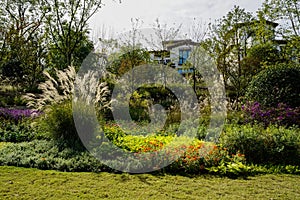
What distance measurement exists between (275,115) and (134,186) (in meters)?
4.58

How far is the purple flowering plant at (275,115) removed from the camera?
6691 mm

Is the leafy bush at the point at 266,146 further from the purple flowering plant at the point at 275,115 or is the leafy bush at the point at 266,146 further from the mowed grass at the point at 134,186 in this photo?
the purple flowering plant at the point at 275,115

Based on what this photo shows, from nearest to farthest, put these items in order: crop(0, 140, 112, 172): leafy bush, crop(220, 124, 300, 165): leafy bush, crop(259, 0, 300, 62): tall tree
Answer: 1. crop(0, 140, 112, 172): leafy bush
2. crop(220, 124, 300, 165): leafy bush
3. crop(259, 0, 300, 62): tall tree

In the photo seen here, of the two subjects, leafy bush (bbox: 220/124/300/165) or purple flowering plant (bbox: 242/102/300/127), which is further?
purple flowering plant (bbox: 242/102/300/127)

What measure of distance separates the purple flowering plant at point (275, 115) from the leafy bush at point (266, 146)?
4.58ft

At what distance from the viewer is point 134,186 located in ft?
11.9

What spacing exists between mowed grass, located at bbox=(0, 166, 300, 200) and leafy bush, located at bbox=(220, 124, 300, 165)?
2.61 ft

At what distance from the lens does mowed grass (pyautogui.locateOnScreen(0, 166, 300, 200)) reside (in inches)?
130

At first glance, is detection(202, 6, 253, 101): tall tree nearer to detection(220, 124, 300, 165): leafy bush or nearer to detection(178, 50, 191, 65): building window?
detection(178, 50, 191, 65): building window

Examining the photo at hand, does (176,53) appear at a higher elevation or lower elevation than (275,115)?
higher

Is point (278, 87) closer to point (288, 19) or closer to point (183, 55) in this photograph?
point (288, 19)

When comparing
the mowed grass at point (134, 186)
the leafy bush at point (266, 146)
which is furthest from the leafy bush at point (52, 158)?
the leafy bush at point (266, 146)

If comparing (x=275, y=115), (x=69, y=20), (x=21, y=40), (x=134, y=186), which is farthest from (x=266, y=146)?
(x=21, y=40)

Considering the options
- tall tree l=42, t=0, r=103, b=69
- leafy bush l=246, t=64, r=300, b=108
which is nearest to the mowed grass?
leafy bush l=246, t=64, r=300, b=108
